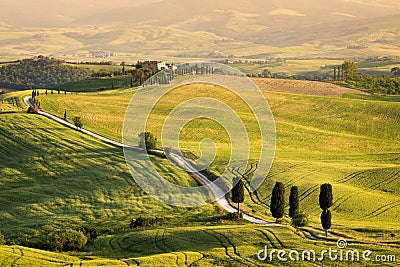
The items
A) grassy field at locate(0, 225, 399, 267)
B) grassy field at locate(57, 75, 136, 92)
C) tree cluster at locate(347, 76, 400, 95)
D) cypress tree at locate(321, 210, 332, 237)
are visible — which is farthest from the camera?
grassy field at locate(57, 75, 136, 92)

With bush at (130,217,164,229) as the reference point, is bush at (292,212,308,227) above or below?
above

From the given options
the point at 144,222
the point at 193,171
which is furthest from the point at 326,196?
the point at 193,171

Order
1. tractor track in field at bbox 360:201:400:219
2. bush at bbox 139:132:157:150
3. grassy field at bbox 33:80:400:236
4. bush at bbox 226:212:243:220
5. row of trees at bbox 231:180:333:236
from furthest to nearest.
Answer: bush at bbox 139:132:157:150 < grassy field at bbox 33:80:400:236 < bush at bbox 226:212:243:220 < tractor track in field at bbox 360:201:400:219 < row of trees at bbox 231:180:333:236

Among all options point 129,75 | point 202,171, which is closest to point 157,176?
point 202,171

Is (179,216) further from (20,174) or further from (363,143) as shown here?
(363,143)

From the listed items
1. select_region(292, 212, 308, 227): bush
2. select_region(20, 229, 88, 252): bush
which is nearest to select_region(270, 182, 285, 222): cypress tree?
select_region(292, 212, 308, 227): bush

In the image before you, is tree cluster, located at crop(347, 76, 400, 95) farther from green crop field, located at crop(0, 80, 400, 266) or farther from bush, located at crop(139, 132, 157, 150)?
bush, located at crop(139, 132, 157, 150)

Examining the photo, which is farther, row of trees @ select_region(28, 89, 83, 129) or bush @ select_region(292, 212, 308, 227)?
row of trees @ select_region(28, 89, 83, 129)

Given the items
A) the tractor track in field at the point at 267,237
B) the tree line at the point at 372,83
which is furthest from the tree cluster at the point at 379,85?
the tractor track in field at the point at 267,237

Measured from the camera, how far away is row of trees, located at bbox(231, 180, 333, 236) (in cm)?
4412

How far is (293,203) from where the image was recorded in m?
48.8

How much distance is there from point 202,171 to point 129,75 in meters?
95.8

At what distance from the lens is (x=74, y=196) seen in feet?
196

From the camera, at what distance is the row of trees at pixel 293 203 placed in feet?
145
